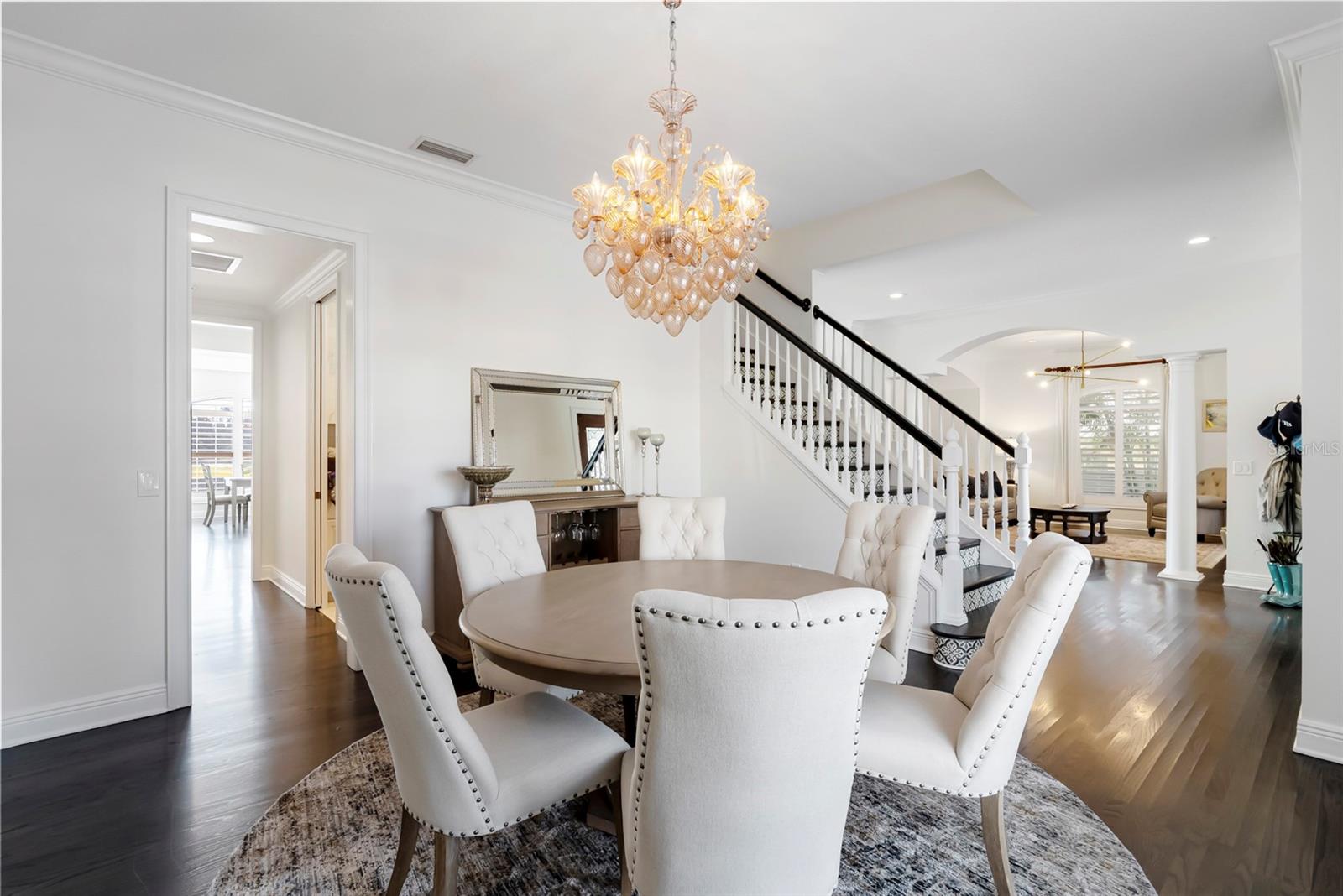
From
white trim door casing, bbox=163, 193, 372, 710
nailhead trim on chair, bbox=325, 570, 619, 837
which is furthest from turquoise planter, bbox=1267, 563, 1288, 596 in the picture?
white trim door casing, bbox=163, 193, 372, 710

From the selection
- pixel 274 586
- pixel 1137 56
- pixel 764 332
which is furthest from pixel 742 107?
pixel 274 586

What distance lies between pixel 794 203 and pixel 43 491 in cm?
428

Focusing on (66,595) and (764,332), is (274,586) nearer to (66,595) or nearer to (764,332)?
(66,595)

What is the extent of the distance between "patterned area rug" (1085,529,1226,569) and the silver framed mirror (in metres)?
5.51

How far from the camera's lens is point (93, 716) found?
2.71 metres

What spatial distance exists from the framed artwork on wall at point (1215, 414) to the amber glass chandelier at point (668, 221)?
893cm

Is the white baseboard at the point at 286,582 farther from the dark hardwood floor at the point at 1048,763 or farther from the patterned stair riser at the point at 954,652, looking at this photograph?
the patterned stair riser at the point at 954,652

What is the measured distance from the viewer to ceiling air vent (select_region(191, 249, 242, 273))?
14.0 feet

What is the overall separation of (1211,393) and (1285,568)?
455cm

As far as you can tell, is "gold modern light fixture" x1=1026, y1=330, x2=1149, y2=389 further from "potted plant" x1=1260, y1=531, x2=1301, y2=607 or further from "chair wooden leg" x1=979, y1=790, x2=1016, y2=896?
"chair wooden leg" x1=979, y1=790, x2=1016, y2=896

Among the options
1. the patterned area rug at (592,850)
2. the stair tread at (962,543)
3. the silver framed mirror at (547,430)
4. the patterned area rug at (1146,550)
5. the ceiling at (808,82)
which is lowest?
the patterned area rug at (1146,550)

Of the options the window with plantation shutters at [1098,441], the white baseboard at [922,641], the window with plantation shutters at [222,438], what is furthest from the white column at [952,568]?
the window with plantation shutters at [222,438]

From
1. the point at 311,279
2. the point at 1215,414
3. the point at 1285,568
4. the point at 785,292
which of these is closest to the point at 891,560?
the point at 785,292

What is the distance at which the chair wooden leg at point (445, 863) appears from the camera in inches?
57.0
